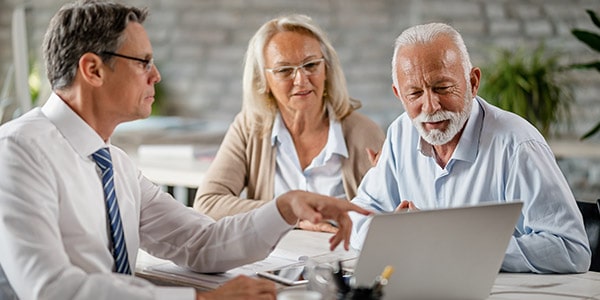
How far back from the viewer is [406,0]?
5840 mm

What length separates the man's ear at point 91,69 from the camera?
1.99m

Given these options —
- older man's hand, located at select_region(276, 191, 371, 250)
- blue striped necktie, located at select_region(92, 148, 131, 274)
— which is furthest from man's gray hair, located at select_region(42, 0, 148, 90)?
older man's hand, located at select_region(276, 191, 371, 250)

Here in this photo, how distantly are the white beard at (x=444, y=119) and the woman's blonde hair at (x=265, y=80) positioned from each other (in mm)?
919

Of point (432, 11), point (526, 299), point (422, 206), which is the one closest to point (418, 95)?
point (422, 206)

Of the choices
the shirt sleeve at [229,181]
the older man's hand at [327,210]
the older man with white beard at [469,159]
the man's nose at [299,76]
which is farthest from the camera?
the man's nose at [299,76]

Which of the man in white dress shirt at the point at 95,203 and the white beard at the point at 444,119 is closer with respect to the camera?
the man in white dress shirt at the point at 95,203

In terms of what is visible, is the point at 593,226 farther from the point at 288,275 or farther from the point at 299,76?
the point at 299,76

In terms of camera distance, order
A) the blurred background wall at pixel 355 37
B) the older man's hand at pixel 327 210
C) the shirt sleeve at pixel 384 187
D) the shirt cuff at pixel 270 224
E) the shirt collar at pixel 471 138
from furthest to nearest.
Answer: the blurred background wall at pixel 355 37 < the shirt sleeve at pixel 384 187 < the shirt collar at pixel 471 138 < the shirt cuff at pixel 270 224 < the older man's hand at pixel 327 210

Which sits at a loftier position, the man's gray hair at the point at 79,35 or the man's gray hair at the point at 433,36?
the man's gray hair at the point at 79,35

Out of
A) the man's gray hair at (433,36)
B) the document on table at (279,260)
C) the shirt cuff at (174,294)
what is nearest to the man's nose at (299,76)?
the document on table at (279,260)

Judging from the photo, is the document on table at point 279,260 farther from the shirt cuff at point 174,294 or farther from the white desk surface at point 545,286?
the shirt cuff at point 174,294

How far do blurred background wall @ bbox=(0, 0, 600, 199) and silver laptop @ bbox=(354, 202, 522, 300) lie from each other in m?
2.70

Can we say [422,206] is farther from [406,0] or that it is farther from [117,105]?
[406,0]

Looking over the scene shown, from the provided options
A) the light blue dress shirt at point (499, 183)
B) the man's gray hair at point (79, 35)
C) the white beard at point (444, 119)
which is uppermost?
the man's gray hair at point (79, 35)
